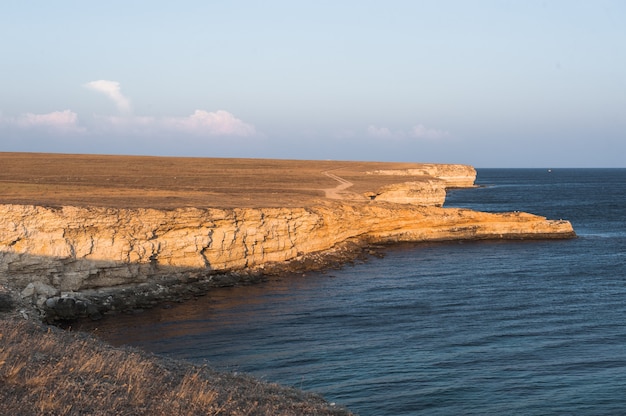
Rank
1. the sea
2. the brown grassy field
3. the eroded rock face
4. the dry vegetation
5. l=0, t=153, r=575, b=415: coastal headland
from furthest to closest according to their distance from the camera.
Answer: the eroded rock face → the brown grassy field → the sea → l=0, t=153, r=575, b=415: coastal headland → the dry vegetation

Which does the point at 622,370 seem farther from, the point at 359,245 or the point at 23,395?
the point at 359,245

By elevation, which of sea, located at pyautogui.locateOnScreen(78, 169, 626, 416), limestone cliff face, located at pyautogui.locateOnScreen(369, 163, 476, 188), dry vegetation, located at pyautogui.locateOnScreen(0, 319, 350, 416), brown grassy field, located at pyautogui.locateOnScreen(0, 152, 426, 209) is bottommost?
sea, located at pyautogui.locateOnScreen(78, 169, 626, 416)

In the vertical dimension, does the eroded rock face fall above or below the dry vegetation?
above

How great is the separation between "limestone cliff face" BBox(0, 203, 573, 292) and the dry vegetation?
14.0m

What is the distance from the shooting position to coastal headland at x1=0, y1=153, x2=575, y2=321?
28188 mm

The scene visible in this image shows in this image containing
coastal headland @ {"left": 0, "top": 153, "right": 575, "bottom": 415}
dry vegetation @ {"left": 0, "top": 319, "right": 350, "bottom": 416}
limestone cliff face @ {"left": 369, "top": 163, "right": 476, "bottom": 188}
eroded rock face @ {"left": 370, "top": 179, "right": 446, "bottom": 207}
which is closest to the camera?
dry vegetation @ {"left": 0, "top": 319, "right": 350, "bottom": 416}

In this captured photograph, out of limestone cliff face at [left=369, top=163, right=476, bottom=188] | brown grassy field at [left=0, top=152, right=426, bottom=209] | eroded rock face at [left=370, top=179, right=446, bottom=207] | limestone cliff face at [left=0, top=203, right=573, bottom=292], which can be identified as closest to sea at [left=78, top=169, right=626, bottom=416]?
limestone cliff face at [left=0, top=203, right=573, bottom=292]

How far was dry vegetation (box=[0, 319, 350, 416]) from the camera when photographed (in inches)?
417

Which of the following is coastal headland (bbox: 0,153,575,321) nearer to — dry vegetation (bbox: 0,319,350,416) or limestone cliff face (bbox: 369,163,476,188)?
dry vegetation (bbox: 0,319,350,416)

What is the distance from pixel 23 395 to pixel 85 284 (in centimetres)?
1920

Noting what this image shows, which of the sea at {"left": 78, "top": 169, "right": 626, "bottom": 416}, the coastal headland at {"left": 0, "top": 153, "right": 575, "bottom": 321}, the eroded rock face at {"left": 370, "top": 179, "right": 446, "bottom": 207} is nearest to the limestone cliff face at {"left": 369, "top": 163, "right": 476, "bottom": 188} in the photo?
the eroded rock face at {"left": 370, "top": 179, "right": 446, "bottom": 207}

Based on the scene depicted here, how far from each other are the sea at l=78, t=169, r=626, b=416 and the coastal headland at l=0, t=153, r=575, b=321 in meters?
2.31

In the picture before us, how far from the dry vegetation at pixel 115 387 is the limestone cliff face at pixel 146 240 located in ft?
45.9

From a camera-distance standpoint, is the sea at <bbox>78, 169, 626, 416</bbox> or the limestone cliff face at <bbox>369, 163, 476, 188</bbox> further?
the limestone cliff face at <bbox>369, 163, 476, 188</bbox>
